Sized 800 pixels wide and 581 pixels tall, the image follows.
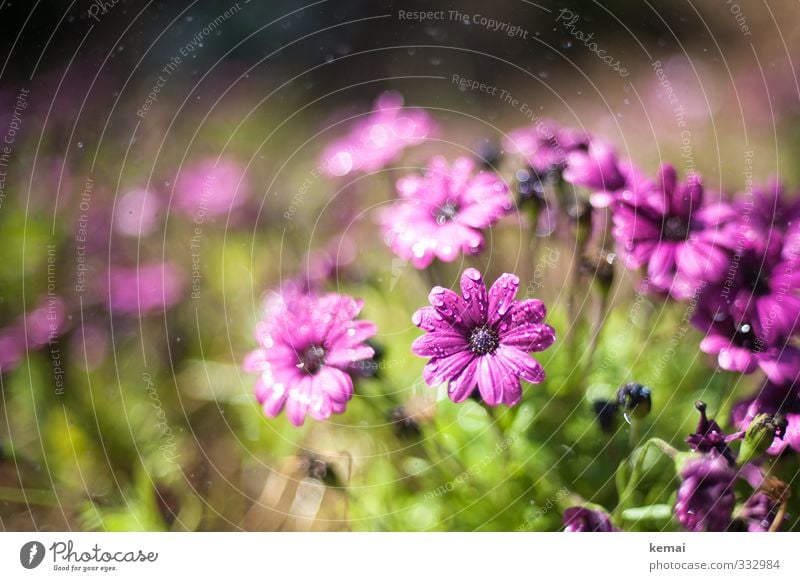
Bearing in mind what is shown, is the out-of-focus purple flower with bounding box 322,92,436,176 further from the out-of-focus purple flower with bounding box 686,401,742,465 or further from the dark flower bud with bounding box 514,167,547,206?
the out-of-focus purple flower with bounding box 686,401,742,465

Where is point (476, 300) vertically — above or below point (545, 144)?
below

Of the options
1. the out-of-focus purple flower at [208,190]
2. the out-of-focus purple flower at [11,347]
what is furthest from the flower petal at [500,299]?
the out-of-focus purple flower at [11,347]

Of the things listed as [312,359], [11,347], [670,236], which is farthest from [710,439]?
[11,347]

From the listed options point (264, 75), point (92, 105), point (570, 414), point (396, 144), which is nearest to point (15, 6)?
point (92, 105)

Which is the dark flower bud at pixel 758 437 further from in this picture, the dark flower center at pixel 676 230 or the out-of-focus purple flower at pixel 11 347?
the out-of-focus purple flower at pixel 11 347

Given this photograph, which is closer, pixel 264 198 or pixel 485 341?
pixel 485 341

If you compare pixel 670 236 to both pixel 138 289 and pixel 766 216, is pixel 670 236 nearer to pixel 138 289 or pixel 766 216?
pixel 766 216

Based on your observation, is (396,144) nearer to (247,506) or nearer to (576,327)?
(576,327)
